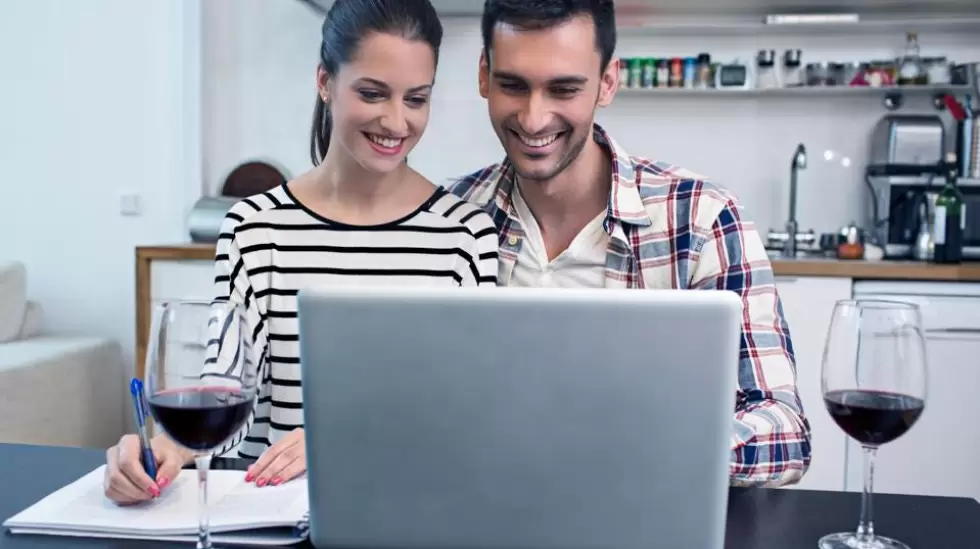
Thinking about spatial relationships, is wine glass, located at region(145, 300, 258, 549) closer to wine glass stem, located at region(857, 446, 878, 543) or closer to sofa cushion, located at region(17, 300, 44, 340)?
wine glass stem, located at region(857, 446, 878, 543)

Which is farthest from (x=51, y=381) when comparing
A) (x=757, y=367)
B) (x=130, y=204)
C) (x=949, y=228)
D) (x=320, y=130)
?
(x=949, y=228)

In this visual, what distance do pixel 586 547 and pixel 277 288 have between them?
79cm

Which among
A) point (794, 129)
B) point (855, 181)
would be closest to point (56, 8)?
point (794, 129)

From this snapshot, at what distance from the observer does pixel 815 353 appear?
2.56 meters

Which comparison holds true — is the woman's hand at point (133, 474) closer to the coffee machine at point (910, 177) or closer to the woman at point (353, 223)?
the woman at point (353, 223)

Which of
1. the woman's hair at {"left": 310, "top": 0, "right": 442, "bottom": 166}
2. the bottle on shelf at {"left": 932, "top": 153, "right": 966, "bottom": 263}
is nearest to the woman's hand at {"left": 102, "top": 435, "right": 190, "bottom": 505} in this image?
the woman's hair at {"left": 310, "top": 0, "right": 442, "bottom": 166}

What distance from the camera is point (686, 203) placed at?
138 centimetres

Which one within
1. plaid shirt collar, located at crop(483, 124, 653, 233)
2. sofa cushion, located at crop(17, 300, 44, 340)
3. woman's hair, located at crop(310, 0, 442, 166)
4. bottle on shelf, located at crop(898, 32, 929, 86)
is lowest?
sofa cushion, located at crop(17, 300, 44, 340)

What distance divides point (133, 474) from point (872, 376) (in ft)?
2.25

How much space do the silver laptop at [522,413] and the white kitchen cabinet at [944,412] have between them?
2.14 m

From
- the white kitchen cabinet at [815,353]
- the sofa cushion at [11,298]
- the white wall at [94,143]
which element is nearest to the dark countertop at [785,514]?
the white kitchen cabinet at [815,353]

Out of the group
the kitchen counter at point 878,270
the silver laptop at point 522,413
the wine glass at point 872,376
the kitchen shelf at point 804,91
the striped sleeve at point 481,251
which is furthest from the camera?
the kitchen shelf at point 804,91

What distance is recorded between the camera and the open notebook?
768mm

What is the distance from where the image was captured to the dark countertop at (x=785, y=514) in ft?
2.49
